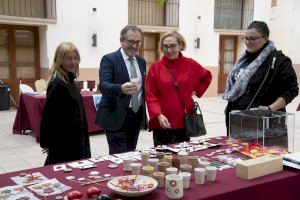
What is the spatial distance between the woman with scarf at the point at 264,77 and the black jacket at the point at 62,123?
3.99 ft

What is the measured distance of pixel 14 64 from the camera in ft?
27.6

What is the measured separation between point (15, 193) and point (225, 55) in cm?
1095

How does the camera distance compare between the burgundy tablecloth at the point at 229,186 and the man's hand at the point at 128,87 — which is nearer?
the burgundy tablecloth at the point at 229,186

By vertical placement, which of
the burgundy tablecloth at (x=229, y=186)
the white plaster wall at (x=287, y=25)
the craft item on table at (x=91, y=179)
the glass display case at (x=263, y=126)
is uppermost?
the white plaster wall at (x=287, y=25)

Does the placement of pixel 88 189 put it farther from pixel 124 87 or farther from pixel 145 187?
pixel 124 87

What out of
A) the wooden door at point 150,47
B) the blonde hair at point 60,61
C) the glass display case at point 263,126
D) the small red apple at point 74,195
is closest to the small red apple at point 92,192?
the small red apple at point 74,195

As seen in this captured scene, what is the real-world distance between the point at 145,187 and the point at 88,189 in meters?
0.25

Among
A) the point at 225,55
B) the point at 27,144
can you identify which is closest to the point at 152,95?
the point at 27,144

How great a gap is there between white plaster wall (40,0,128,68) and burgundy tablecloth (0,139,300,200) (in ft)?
22.9

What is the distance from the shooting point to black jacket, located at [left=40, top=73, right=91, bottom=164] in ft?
7.70

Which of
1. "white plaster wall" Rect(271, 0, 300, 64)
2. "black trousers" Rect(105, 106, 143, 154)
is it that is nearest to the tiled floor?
"black trousers" Rect(105, 106, 143, 154)

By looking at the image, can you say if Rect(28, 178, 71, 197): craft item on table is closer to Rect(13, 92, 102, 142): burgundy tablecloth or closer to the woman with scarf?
the woman with scarf

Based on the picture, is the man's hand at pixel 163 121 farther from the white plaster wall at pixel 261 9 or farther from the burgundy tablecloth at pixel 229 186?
the white plaster wall at pixel 261 9

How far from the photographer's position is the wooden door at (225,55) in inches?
464
